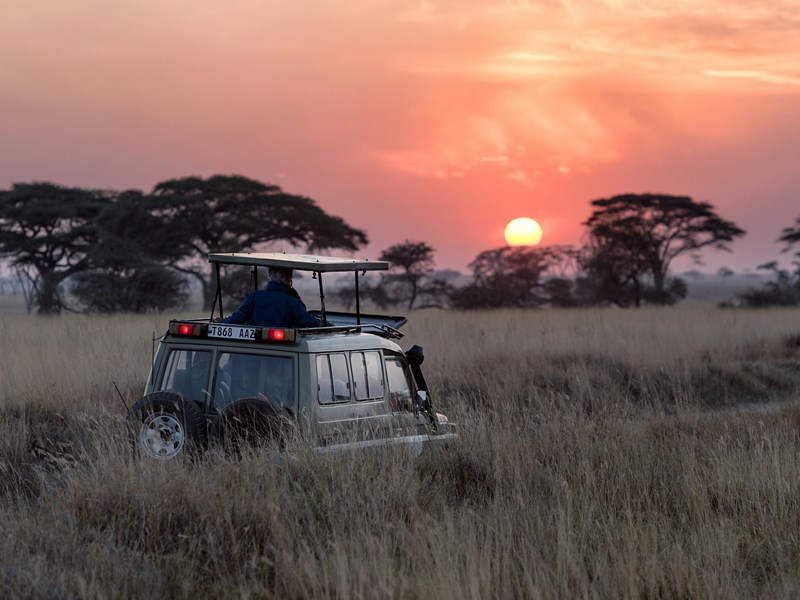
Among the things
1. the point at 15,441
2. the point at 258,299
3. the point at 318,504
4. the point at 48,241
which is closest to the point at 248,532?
the point at 318,504

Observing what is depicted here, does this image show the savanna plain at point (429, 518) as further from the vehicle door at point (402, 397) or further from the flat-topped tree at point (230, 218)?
the flat-topped tree at point (230, 218)

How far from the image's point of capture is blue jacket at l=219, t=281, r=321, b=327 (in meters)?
7.54

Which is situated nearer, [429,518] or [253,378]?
[429,518]

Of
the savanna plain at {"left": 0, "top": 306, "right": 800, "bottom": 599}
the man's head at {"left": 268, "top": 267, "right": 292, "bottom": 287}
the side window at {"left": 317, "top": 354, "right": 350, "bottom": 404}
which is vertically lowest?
the savanna plain at {"left": 0, "top": 306, "right": 800, "bottom": 599}

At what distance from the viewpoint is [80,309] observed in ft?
112

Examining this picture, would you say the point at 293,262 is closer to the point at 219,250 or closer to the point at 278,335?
the point at 278,335

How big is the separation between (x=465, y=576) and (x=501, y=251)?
3803 cm

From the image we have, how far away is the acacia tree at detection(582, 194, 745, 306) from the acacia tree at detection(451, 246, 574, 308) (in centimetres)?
164

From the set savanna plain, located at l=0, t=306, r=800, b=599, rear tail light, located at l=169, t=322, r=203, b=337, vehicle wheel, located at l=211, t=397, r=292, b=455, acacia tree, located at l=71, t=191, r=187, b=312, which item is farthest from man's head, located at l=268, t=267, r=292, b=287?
acacia tree, located at l=71, t=191, r=187, b=312

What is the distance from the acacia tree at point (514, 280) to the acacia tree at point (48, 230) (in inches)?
604

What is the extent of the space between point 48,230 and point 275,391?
3538cm

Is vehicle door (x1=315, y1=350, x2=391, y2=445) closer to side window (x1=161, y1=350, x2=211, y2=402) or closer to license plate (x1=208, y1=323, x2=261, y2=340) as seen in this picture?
license plate (x1=208, y1=323, x2=261, y2=340)

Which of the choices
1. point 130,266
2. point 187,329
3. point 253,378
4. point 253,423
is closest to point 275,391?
point 253,378

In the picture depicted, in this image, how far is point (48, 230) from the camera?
3941 cm
